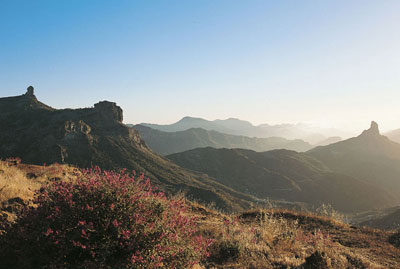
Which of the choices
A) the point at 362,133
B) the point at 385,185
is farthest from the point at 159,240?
the point at 362,133

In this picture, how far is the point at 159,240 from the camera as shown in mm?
3695

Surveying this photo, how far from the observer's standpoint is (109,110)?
4631 inches

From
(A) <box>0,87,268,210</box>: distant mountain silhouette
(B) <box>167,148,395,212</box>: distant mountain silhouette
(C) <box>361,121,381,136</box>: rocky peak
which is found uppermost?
(C) <box>361,121,381,136</box>: rocky peak

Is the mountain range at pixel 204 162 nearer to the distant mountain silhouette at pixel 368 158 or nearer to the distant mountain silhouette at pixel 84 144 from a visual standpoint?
the distant mountain silhouette at pixel 84 144

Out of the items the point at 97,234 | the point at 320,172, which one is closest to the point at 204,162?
the point at 320,172

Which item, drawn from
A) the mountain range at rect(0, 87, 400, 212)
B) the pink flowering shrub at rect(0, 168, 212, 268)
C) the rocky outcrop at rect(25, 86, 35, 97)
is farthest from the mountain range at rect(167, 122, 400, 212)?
the pink flowering shrub at rect(0, 168, 212, 268)

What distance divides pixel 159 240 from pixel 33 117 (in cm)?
11363

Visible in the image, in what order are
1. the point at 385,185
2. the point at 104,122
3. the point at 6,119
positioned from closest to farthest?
the point at 6,119, the point at 104,122, the point at 385,185

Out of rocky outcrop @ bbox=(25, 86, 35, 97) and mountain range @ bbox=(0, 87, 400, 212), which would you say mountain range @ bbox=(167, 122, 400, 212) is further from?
rocky outcrop @ bbox=(25, 86, 35, 97)

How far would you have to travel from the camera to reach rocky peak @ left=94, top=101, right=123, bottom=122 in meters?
116

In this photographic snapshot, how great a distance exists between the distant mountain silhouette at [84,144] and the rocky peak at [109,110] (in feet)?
1.67

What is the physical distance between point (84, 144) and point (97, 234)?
91.7 m

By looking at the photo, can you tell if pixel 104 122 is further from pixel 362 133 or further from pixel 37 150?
pixel 362 133

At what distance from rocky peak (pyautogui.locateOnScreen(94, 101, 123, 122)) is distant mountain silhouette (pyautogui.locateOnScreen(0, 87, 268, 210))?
0.51m
